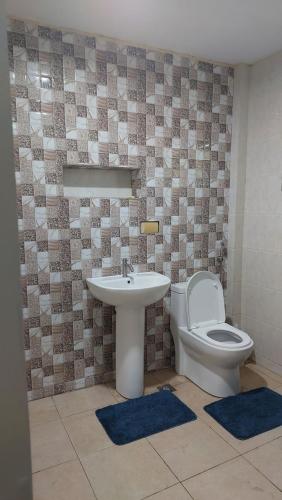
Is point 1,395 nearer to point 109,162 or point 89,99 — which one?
point 109,162

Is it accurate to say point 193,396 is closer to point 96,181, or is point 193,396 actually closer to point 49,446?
point 49,446

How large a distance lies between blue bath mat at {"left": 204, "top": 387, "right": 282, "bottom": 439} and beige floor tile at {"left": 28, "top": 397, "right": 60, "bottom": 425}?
1.02 m

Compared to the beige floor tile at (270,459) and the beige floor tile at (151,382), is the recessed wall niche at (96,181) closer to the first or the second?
the beige floor tile at (151,382)

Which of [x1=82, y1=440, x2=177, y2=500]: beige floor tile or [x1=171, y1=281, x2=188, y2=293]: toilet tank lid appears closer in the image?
[x1=82, y1=440, x2=177, y2=500]: beige floor tile

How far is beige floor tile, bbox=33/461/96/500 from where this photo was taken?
1480mm

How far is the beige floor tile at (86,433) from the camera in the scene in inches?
70.4

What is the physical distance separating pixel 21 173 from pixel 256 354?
7.77ft

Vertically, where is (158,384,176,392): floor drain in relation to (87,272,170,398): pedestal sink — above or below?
below

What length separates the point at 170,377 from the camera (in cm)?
254

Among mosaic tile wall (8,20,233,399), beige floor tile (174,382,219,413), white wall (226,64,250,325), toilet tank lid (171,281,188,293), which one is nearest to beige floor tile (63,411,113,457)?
mosaic tile wall (8,20,233,399)

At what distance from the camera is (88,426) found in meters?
1.97

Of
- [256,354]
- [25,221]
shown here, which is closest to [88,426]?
[25,221]

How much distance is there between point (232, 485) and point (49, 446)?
3.28 feet

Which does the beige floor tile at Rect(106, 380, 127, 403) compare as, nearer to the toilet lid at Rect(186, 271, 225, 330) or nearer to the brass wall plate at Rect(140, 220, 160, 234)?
the toilet lid at Rect(186, 271, 225, 330)
